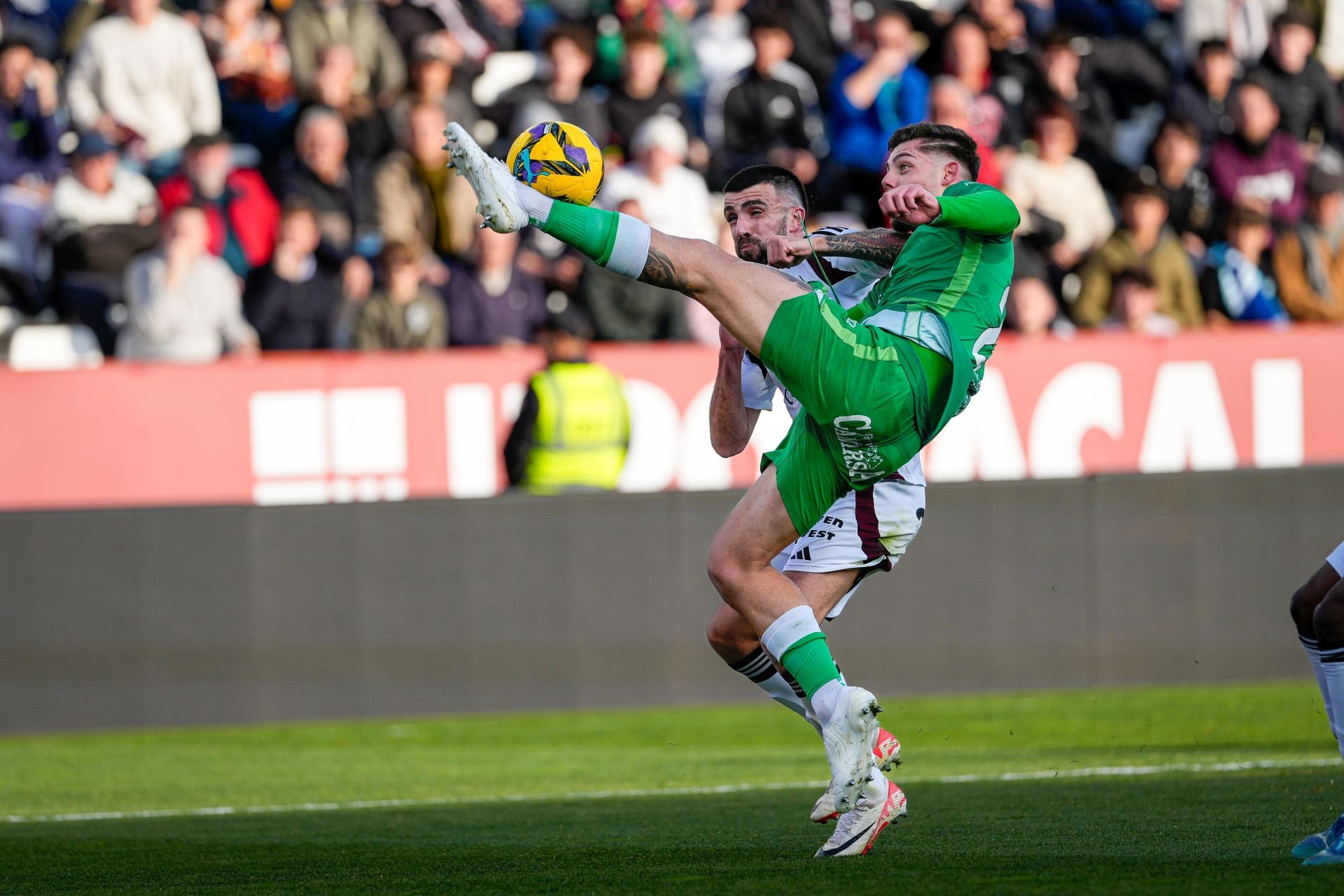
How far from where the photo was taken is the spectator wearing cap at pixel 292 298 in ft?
42.5

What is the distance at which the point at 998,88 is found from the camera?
16094 millimetres

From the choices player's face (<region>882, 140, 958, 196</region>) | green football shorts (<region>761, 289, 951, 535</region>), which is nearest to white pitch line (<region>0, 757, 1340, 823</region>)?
green football shorts (<region>761, 289, 951, 535</region>)

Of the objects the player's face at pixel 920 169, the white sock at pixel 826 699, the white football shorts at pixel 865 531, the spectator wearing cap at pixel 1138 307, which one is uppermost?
the player's face at pixel 920 169

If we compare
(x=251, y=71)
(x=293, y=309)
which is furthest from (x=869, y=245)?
(x=251, y=71)

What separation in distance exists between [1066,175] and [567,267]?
14.2ft

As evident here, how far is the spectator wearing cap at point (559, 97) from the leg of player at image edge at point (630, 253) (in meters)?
8.77

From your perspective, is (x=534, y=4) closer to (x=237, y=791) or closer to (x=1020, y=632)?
(x=1020, y=632)

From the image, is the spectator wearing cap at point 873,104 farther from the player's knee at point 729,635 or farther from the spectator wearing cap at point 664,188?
the player's knee at point 729,635

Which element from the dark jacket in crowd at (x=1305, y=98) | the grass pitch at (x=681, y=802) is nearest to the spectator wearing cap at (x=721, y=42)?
the dark jacket in crowd at (x=1305, y=98)

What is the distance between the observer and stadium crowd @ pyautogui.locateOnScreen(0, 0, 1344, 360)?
1317cm

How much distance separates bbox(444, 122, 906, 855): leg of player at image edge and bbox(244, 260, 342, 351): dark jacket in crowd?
24.3 feet

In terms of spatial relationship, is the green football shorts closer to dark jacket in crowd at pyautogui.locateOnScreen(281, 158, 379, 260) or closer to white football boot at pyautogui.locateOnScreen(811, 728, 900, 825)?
white football boot at pyautogui.locateOnScreen(811, 728, 900, 825)

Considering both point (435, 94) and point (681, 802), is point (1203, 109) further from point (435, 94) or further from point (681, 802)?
point (681, 802)

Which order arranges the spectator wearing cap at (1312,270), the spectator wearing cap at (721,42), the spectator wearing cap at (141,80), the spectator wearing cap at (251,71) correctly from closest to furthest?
1. the spectator wearing cap at (141,80)
2. the spectator wearing cap at (251,71)
3. the spectator wearing cap at (1312,270)
4. the spectator wearing cap at (721,42)
